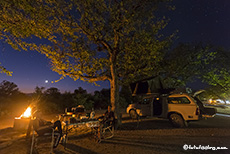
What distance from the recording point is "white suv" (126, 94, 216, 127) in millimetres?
7296

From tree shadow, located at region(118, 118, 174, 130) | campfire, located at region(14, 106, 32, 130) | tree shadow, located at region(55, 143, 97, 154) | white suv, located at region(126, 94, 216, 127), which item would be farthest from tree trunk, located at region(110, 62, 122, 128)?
campfire, located at region(14, 106, 32, 130)

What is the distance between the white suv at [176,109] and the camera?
7296mm

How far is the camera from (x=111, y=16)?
7.90m

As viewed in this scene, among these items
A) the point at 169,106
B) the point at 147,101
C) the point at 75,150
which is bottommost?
the point at 75,150

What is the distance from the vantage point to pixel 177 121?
7887 millimetres

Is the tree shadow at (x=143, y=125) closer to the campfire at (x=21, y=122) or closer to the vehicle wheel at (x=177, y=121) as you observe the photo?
the vehicle wheel at (x=177, y=121)

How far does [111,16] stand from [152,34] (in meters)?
3.56

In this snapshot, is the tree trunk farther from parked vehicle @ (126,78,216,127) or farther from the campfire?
the campfire

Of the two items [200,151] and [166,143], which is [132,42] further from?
[200,151]

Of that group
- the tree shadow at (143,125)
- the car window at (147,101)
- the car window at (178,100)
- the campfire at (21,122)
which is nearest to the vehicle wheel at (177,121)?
the tree shadow at (143,125)

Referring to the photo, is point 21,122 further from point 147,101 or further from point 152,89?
point 152,89

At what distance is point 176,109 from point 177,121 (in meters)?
0.82

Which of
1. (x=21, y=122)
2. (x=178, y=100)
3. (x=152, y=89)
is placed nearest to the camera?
(x=21, y=122)

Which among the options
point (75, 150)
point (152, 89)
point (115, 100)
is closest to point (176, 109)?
point (152, 89)
